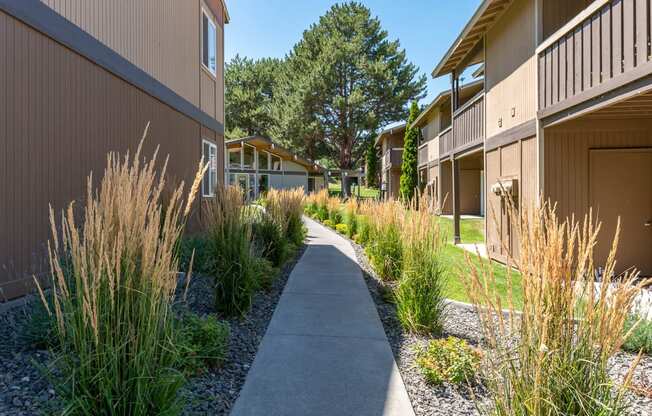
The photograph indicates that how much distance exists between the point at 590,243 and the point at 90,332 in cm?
235

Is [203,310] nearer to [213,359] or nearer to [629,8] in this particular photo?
[213,359]

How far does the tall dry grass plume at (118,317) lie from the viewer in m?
2.03

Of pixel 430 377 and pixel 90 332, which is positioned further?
pixel 430 377

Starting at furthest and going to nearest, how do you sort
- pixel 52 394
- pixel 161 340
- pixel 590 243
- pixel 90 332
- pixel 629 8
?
pixel 629 8 < pixel 52 394 < pixel 161 340 < pixel 90 332 < pixel 590 243

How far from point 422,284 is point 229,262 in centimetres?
195

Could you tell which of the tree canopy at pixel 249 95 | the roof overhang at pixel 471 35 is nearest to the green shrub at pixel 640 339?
the roof overhang at pixel 471 35

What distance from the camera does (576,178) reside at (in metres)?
6.77

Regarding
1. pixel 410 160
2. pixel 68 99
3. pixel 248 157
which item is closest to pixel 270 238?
pixel 68 99

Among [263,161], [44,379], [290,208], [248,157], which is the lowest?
[44,379]

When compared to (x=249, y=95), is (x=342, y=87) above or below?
below

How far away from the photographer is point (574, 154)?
6.75 meters

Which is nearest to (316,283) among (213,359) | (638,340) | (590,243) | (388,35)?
(213,359)

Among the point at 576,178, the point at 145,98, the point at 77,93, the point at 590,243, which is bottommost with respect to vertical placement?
the point at 590,243

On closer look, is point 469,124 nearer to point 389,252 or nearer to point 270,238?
point 389,252
